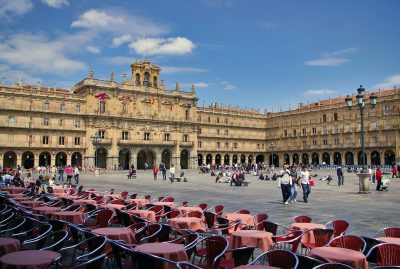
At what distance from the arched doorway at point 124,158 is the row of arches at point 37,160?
5874 mm

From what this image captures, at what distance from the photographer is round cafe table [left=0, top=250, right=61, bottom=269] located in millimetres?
4285

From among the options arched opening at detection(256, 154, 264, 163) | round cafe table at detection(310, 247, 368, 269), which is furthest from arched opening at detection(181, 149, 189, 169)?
round cafe table at detection(310, 247, 368, 269)

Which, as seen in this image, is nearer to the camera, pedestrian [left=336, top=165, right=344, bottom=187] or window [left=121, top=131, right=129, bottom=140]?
pedestrian [left=336, top=165, right=344, bottom=187]

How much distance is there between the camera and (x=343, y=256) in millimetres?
5020

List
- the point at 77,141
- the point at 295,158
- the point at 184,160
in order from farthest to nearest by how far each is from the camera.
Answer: the point at 295,158
the point at 184,160
the point at 77,141

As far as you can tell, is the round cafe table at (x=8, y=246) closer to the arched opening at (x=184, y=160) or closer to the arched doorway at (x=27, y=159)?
the arched doorway at (x=27, y=159)

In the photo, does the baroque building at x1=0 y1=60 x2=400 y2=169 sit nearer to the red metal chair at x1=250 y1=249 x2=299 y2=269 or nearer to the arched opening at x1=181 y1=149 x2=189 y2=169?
the arched opening at x1=181 y1=149 x2=189 y2=169

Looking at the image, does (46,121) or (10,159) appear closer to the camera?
(10,159)

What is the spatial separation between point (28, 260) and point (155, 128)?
52090 mm

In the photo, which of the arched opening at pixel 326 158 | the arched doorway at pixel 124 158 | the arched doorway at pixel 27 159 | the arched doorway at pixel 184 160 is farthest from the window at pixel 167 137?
the arched opening at pixel 326 158

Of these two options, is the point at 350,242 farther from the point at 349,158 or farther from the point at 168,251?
the point at 349,158

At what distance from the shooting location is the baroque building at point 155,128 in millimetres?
47250

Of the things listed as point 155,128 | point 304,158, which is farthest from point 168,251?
point 304,158

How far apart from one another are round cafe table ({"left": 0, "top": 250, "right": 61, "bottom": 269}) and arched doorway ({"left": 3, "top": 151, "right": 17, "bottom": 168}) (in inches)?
1809
